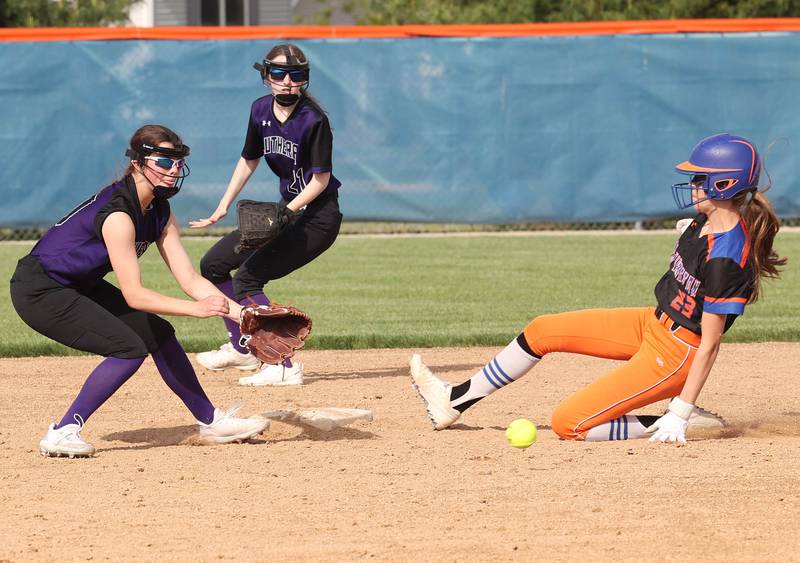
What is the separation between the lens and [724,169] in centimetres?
545

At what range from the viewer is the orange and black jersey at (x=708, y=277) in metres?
5.37

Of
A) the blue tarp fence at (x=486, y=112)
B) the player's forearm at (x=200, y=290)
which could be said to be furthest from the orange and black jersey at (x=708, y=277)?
the blue tarp fence at (x=486, y=112)

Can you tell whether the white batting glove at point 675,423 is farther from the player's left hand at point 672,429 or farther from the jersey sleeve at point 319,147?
the jersey sleeve at point 319,147

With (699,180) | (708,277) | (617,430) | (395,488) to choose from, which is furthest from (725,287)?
(395,488)

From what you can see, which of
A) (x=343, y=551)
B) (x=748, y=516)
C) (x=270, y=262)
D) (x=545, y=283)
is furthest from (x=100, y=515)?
(x=545, y=283)

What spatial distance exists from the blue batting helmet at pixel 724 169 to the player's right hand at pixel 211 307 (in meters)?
1.91

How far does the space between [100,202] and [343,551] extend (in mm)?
2069

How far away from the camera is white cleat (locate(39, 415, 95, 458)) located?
553 cm

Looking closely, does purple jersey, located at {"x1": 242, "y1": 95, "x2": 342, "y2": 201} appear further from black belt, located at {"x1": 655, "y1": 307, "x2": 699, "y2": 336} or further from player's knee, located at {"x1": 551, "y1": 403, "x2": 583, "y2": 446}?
black belt, located at {"x1": 655, "y1": 307, "x2": 699, "y2": 336}

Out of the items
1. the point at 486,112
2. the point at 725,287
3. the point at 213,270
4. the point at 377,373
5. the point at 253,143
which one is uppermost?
the point at 725,287

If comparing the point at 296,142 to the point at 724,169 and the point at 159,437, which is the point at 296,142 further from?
the point at 724,169

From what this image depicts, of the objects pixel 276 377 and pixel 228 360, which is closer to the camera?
pixel 276 377

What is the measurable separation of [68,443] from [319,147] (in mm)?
2350

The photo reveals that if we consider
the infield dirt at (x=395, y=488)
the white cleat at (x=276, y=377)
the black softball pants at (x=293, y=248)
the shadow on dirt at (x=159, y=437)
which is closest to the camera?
the infield dirt at (x=395, y=488)
